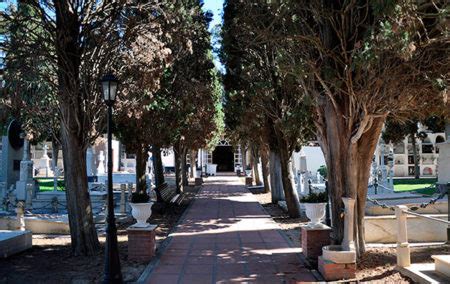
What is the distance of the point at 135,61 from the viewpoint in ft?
37.4

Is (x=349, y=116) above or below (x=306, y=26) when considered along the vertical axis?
below

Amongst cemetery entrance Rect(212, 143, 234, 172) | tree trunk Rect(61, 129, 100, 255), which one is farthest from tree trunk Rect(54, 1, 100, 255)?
cemetery entrance Rect(212, 143, 234, 172)

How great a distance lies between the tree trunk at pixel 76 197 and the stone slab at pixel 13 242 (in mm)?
1189

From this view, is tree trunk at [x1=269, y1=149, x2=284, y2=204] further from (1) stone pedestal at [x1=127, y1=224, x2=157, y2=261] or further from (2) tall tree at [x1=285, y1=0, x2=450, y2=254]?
(1) stone pedestal at [x1=127, y1=224, x2=157, y2=261]

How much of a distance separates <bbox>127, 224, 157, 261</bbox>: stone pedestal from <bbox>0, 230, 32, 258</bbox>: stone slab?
105 inches

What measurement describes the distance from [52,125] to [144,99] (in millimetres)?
2356

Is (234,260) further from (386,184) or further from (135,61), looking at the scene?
(386,184)

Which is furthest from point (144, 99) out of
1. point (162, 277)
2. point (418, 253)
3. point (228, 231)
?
point (418, 253)

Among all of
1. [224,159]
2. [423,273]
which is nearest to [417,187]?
[423,273]

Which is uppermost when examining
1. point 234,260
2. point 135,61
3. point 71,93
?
point 135,61

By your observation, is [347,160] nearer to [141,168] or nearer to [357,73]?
[357,73]

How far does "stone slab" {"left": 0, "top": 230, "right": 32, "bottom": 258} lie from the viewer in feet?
32.6

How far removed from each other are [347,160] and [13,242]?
713 centimetres

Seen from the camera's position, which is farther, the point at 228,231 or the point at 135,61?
the point at 228,231
